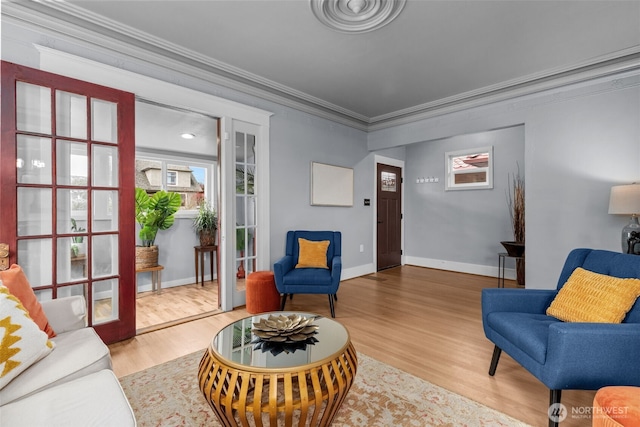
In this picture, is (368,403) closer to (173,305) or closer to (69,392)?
(69,392)

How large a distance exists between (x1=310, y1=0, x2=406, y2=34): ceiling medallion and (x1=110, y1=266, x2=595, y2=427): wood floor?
2561 mm

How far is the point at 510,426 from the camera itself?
157cm

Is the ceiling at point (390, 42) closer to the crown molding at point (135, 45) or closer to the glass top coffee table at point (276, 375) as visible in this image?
the crown molding at point (135, 45)

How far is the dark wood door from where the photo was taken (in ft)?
18.3

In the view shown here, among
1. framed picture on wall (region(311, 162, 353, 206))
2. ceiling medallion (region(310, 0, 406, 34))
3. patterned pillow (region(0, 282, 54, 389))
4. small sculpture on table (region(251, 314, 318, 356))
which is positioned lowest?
small sculpture on table (region(251, 314, 318, 356))

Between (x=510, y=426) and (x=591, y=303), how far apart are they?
83 centimetres

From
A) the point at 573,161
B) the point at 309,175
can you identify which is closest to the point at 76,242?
the point at 309,175

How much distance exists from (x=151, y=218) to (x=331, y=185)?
2527mm

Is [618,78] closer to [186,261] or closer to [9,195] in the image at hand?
[9,195]

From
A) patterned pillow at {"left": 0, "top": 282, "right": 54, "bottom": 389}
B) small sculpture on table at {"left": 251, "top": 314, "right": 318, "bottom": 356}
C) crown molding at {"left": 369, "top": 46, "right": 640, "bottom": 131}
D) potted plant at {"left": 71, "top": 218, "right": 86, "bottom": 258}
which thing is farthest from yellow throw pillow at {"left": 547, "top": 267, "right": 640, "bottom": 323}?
potted plant at {"left": 71, "top": 218, "right": 86, "bottom": 258}

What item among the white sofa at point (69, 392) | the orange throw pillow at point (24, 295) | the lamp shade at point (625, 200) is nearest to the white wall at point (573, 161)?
the lamp shade at point (625, 200)

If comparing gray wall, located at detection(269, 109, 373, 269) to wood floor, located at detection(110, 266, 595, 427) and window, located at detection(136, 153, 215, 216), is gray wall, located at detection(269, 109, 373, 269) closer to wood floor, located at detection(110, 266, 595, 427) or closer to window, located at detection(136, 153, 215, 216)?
wood floor, located at detection(110, 266, 595, 427)

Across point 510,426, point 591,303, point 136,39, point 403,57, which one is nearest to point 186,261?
point 136,39

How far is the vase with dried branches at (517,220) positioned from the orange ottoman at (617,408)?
3384 mm
